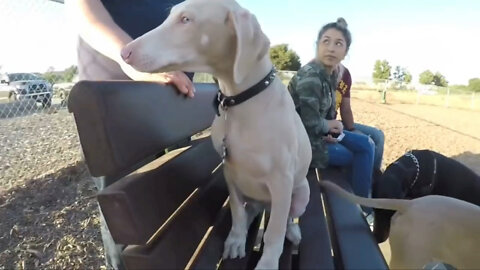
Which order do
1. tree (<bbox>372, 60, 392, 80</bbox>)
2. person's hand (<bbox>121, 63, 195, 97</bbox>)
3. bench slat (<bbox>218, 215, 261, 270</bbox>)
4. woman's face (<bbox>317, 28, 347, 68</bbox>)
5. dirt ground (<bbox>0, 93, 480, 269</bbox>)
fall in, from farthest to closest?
1. tree (<bbox>372, 60, 392, 80</bbox>)
2. woman's face (<bbox>317, 28, 347, 68</bbox>)
3. dirt ground (<bbox>0, 93, 480, 269</bbox>)
4. person's hand (<bbox>121, 63, 195, 97</bbox>)
5. bench slat (<bbox>218, 215, 261, 270</bbox>)

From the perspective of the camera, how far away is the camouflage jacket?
7.59 feet

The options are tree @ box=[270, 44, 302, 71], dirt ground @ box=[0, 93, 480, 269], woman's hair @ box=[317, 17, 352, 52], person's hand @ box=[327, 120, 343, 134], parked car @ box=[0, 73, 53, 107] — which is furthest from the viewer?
tree @ box=[270, 44, 302, 71]

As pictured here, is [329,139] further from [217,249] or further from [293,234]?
[217,249]

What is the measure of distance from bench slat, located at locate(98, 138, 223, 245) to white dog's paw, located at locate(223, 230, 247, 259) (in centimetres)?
17

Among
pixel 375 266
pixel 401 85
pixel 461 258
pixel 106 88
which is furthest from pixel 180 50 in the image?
pixel 401 85

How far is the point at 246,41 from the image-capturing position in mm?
1133

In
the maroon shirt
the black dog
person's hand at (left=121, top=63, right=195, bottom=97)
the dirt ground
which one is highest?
person's hand at (left=121, top=63, right=195, bottom=97)

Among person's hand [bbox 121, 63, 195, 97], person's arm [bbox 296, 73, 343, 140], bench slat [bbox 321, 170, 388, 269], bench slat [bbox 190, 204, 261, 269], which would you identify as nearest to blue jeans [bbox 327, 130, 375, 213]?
person's arm [bbox 296, 73, 343, 140]

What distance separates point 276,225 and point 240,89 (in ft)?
1.20

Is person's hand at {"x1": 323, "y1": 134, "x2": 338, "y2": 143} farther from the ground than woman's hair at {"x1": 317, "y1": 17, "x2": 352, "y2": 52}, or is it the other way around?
woman's hair at {"x1": 317, "y1": 17, "x2": 352, "y2": 52}

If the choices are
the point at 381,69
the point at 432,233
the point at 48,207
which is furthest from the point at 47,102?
the point at 381,69

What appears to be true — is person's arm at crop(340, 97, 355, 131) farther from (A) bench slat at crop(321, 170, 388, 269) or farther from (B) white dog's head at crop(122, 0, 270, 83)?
(B) white dog's head at crop(122, 0, 270, 83)

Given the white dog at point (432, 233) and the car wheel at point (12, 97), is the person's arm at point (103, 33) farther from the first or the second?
the car wheel at point (12, 97)

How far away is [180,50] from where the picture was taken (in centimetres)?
113
